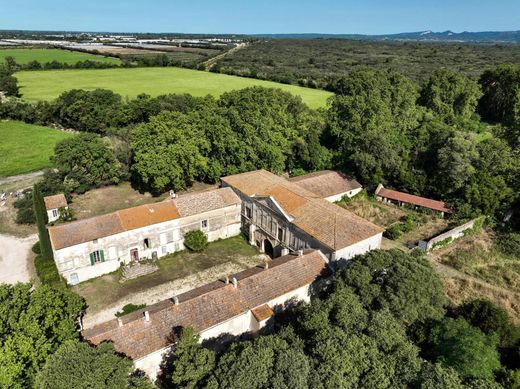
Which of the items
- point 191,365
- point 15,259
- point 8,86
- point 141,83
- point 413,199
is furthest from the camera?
point 141,83

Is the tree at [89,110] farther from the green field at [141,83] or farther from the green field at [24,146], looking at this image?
the green field at [141,83]

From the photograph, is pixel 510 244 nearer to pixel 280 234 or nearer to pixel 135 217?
pixel 280 234

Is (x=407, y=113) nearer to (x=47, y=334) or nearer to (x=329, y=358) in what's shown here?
(x=329, y=358)

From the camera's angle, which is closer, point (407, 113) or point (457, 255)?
point (457, 255)

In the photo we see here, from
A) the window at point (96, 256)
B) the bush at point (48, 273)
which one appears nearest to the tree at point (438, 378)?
the bush at point (48, 273)

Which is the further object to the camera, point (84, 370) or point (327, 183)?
point (327, 183)

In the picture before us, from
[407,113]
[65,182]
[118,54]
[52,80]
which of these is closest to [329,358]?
[65,182]

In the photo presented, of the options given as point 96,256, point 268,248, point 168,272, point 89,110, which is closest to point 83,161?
point 96,256

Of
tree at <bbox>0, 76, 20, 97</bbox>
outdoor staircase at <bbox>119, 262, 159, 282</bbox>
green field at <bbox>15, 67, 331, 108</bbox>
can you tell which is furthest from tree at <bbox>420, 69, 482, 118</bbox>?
tree at <bbox>0, 76, 20, 97</bbox>
